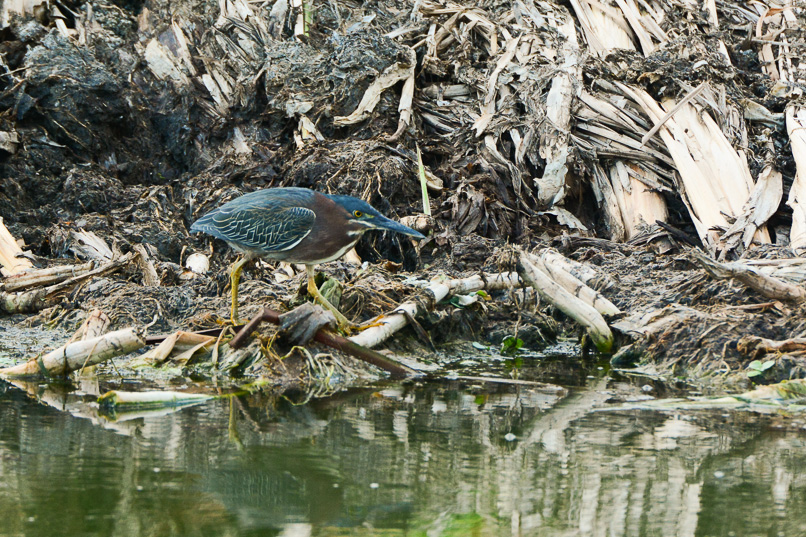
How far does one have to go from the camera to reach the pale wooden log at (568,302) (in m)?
5.62

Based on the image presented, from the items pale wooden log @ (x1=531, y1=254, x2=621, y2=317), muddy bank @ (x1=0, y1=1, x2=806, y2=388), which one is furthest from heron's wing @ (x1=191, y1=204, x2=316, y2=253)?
pale wooden log @ (x1=531, y1=254, x2=621, y2=317)

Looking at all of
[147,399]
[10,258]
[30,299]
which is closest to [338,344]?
[147,399]

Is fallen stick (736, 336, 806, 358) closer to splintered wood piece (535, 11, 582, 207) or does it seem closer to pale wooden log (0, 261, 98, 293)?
splintered wood piece (535, 11, 582, 207)

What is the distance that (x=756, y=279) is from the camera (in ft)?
17.2

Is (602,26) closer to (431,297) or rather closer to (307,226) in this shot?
(431,297)

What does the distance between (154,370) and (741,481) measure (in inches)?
130

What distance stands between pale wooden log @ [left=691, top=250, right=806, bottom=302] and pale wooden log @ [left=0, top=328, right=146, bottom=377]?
342cm

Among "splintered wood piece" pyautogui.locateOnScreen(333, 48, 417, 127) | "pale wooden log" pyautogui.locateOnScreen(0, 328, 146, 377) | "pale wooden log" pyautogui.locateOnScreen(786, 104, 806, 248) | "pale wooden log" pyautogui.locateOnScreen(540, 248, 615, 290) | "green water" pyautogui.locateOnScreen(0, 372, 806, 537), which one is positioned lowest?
"green water" pyautogui.locateOnScreen(0, 372, 806, 537)

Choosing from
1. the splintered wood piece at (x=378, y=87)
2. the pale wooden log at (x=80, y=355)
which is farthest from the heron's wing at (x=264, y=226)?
the splintered wood piece at (x=378, y=87)

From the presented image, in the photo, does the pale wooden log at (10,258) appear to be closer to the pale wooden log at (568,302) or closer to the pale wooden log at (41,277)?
the pale wooden log at (41,277)

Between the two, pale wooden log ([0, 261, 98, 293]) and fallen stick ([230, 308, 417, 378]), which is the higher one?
pale wooden log ([0, 261, 98, 293])

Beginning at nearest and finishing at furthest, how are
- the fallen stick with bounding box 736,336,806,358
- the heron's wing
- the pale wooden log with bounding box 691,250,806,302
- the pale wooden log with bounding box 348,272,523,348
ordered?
1. the fallen stick with bounding box 736,336,806,358
2. the pale wooden log with bounding box 691,250,806,302
3. the pale wooden log with bounding box 348,272,523,348
4. the heron's wing

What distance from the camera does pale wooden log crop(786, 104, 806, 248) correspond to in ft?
22.6

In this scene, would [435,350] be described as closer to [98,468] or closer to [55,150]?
[98,468]
